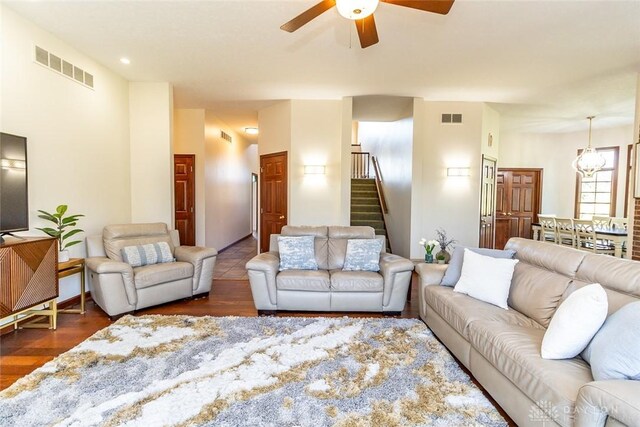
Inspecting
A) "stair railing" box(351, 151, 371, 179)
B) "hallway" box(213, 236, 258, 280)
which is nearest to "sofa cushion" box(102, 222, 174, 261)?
"hallway" box(213, 236, 258, 280)

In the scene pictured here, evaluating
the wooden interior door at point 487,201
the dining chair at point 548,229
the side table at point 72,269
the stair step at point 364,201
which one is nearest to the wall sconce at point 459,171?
the wooden interior door at point 487,201

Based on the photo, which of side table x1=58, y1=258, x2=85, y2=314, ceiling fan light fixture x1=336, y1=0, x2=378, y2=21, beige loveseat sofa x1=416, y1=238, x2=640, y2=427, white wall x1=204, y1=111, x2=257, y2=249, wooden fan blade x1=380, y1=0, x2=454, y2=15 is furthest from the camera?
white wall x1=204, y1=111, x2=257, y2=249

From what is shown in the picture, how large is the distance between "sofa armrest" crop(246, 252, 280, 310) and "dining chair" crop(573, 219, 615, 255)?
5.38 m

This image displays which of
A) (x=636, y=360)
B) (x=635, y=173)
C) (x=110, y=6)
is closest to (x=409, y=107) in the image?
(x=635, y=173)

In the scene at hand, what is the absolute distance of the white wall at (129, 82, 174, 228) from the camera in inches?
184

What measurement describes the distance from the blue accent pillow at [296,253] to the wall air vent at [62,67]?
3.15 metres

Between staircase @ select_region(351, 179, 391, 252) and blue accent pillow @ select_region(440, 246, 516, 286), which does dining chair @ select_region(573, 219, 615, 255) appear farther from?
blue accent pillow @ select_region(440, 246, 516, 286)

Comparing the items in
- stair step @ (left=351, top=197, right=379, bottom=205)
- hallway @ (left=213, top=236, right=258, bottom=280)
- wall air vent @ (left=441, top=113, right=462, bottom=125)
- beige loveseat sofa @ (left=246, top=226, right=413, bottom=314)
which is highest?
wall air vent @ (left=441, top=113, right=462, bottom=125)

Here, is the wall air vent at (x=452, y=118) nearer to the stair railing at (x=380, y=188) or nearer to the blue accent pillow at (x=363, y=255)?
the stair railing at (x=380, y=188)

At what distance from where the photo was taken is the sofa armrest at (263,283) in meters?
3.24

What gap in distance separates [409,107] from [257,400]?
17.1 ft

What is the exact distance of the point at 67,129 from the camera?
3557 mm

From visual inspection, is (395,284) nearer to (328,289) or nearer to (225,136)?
(328,289)

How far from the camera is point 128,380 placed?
6.77 ft
